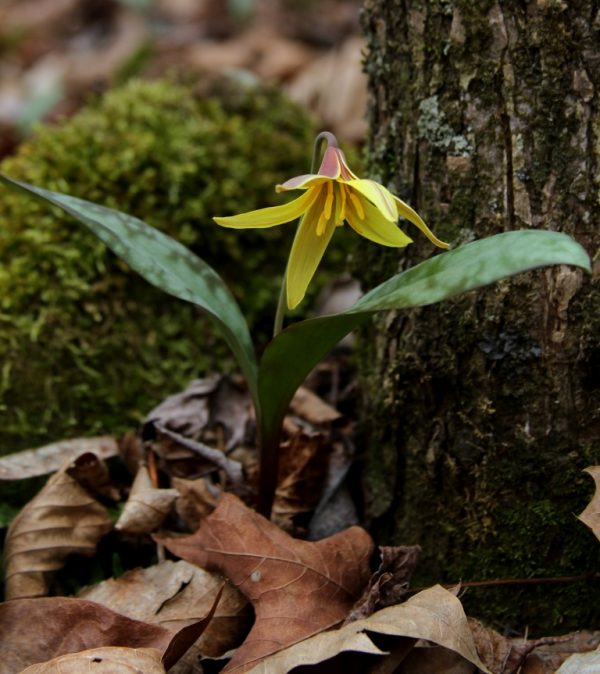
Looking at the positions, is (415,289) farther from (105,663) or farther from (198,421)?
(198,421)

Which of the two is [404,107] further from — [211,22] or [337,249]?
[211,22]

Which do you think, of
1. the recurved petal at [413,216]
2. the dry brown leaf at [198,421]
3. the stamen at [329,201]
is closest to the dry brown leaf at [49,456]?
the dry brown leaf at [198,421]

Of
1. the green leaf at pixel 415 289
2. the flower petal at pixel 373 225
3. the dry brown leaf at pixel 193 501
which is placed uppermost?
the flower petal at pixel 373 225

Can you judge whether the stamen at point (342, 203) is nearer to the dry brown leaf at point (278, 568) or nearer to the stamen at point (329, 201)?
the stamen at point (329, 201)

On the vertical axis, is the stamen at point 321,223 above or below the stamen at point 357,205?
below

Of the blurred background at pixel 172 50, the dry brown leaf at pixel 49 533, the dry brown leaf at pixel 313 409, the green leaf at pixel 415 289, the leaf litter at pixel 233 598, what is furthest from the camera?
the blurred background at pixel 172 50

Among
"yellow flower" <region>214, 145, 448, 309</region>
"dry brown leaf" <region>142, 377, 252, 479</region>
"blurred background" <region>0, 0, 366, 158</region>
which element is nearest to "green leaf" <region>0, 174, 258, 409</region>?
"yellow flower" <region>214, 145, 448, 309</region>

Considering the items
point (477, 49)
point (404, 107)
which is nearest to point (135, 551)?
point (404, 107)
